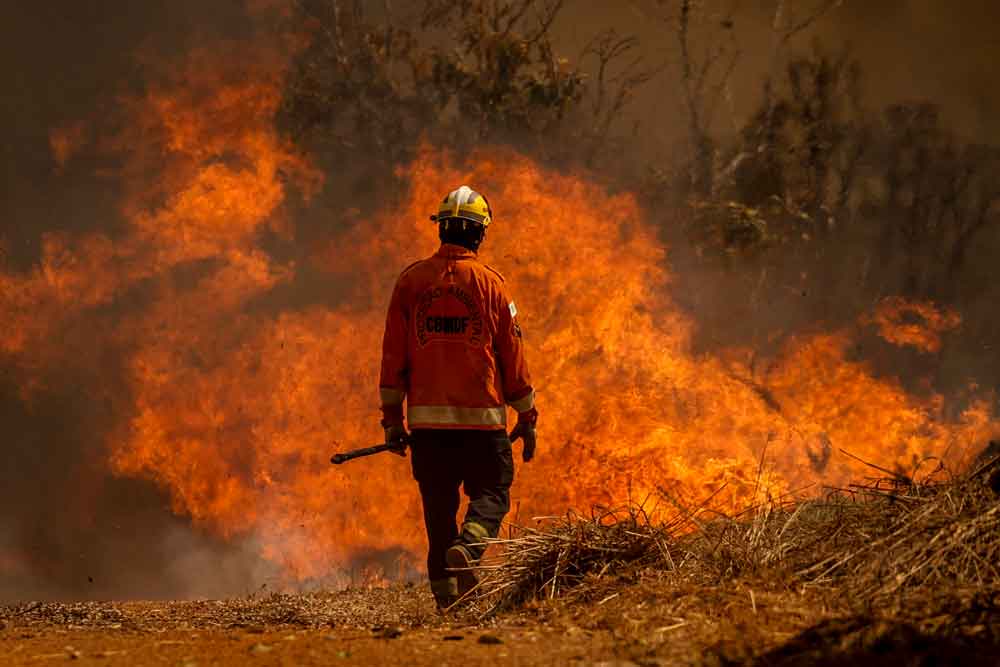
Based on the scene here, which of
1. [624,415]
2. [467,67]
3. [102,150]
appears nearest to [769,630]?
[624,415]

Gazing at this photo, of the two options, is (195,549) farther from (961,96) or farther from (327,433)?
(961,96)

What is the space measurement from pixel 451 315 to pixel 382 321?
5583 millimetres

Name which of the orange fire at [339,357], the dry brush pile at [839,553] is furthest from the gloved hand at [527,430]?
the orange fire at [339,357]

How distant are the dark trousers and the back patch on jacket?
1.68ft

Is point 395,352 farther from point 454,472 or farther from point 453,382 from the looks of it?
point 454,472

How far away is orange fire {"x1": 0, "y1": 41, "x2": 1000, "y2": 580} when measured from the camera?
10.1 metres

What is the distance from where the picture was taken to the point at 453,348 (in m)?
5.75

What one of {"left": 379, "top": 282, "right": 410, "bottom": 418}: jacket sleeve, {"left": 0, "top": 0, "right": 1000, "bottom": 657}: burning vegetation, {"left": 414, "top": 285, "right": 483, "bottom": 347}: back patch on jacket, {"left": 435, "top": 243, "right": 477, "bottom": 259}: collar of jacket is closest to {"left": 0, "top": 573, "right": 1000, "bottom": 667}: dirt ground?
{"left": 0, "top": 0, "right": 1000, "bottom": 657}: burning vegetation

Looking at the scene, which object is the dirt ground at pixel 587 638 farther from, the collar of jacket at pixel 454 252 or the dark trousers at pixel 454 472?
the collar of jacket at pixel 454 252

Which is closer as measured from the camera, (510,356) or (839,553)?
(839,553)

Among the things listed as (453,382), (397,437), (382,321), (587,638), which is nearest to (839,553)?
(587,638)

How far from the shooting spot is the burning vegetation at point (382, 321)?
9742 mm

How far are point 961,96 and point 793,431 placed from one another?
1102 centimetres

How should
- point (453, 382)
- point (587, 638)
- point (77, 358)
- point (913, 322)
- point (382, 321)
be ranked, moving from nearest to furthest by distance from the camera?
1. point (587, 638)
2. point (453, 382)
3. point (382, 321)
4. point (77, 358)
5. point (913, 322)
